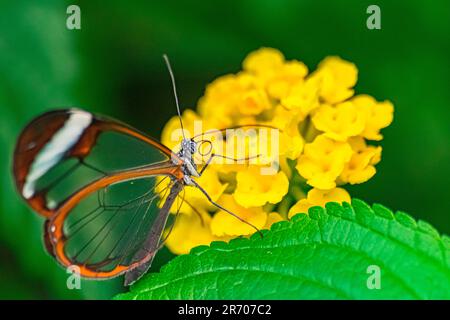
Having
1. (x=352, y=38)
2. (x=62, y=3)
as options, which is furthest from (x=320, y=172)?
(x=62, y=3)

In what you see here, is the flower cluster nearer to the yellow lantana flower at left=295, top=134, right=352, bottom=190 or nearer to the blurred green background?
the yellow lantana flower at left=295, top=134, right=352, bottom=190

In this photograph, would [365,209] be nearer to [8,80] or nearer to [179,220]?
[179,220]

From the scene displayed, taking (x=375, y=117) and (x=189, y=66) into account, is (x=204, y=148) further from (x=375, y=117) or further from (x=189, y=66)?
(x=189, y=66)

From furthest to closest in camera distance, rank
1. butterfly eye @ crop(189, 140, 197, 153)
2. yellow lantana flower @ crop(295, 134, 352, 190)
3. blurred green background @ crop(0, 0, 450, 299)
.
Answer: blurred green background @ crop(0, 0, 450, 299) → butterfly eye @ crop(189, 140, 197, 153) → yellow lantana flower @ crop(295, 134, 352, 190)

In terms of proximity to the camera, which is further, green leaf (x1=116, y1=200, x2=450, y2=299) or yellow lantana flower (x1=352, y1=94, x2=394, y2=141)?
yellow lantana flower (x1=352, y1=94, x2=394, y2=141)

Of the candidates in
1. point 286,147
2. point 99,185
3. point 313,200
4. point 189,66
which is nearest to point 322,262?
point 313,200

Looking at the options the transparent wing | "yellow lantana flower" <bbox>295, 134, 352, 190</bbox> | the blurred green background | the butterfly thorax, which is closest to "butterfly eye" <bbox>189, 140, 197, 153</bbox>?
the butterfly thorax
